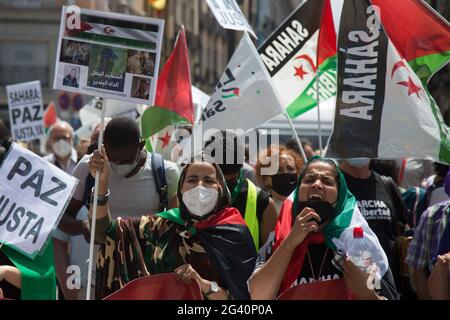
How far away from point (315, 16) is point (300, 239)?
430 cm

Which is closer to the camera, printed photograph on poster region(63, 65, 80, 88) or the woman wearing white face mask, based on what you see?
the woman wearing white face mask

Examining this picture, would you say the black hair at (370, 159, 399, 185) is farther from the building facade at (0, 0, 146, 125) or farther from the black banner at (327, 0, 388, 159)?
the building facade at (0, 0, 146, 125)

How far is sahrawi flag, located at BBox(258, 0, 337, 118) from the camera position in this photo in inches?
362

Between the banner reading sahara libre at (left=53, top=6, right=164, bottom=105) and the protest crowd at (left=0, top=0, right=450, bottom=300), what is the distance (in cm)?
1

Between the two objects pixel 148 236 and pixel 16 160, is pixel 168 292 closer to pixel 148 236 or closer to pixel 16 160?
pixel 148 236

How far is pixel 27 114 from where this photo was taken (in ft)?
47.2

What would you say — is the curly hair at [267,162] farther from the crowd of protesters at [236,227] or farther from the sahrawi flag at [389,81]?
the sahrawi flag at [389,81]

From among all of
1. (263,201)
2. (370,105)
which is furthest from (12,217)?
(370,105)

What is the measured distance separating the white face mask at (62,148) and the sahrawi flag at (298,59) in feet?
9.57

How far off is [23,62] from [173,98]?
35.4 meters

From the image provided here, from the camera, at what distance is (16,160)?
6.18m

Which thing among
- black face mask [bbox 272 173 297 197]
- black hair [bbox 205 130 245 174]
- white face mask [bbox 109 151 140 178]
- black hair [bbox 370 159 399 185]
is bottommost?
black hair [bbox 370 159 399 185]

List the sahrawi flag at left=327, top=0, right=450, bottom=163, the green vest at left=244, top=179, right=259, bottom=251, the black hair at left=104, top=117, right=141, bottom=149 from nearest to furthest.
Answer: the sahrawi flag at left=327, top=0, right=450, bottom=163 → the green vest at left=244, top=179, right=259, bottom=251 → the black hair at left=104, top=117, right=141, bottom=149

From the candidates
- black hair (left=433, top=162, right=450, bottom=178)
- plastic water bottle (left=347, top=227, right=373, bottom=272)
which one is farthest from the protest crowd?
black hair (left=433, top=162, right=450, bottom=178)
